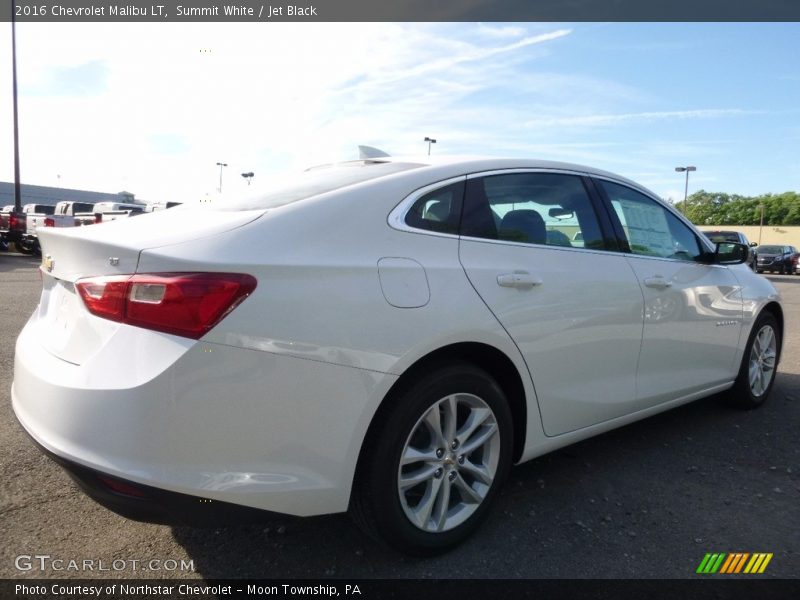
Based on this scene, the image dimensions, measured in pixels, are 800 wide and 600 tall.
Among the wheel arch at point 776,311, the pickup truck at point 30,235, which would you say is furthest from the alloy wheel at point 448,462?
the pickup truck at point 30,235

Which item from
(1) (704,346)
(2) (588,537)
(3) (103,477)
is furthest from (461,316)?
(1) (704,346)

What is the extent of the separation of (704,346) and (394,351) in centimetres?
261

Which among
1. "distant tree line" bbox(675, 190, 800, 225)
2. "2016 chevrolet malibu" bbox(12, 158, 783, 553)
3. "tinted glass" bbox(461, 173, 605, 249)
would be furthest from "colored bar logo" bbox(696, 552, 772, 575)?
"distant tree line" bbox(675, 190, 800, 225)

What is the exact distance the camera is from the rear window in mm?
2596

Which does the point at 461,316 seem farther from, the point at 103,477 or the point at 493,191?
the point at 103,477

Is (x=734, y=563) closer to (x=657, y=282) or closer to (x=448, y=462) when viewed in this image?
(x=448, y=462)

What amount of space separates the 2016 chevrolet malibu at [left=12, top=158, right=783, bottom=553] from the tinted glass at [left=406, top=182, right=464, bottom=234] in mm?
10

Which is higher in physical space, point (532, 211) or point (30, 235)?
point (532, 211)

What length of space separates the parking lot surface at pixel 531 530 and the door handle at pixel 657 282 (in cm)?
103

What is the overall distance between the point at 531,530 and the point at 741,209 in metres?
113

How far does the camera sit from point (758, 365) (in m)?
4.74

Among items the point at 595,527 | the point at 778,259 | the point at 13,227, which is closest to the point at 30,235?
the point at 13,227

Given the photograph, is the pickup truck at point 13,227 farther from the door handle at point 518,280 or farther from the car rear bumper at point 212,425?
the door handle at point 518,280

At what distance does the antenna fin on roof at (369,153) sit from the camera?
3.55 meters
